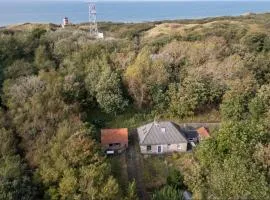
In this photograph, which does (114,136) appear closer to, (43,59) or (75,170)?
(75,170)

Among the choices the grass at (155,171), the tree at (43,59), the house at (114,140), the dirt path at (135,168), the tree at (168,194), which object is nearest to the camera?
the tree at (168,194)

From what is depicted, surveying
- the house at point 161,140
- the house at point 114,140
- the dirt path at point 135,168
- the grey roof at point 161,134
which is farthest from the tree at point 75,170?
the grey roof at point 161,134

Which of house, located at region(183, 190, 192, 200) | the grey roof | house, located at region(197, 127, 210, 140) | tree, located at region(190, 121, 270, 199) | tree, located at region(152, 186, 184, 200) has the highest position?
tree, located at region(190, 121, 270, 199)

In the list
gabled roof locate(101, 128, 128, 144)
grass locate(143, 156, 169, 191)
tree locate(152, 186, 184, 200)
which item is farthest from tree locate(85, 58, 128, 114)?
tree locate(152, 186, 184, 200)

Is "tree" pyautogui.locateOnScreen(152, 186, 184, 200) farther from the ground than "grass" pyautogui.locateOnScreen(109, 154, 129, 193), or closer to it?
farther from the ground

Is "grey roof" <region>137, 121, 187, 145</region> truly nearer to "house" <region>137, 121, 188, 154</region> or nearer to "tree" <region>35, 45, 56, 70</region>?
"house" <region>137, 121, 188, 154</region>

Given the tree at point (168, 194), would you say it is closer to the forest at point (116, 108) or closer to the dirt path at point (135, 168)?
the forest at point (116, 108)

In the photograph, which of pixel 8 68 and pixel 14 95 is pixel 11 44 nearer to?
pixel 8 68
